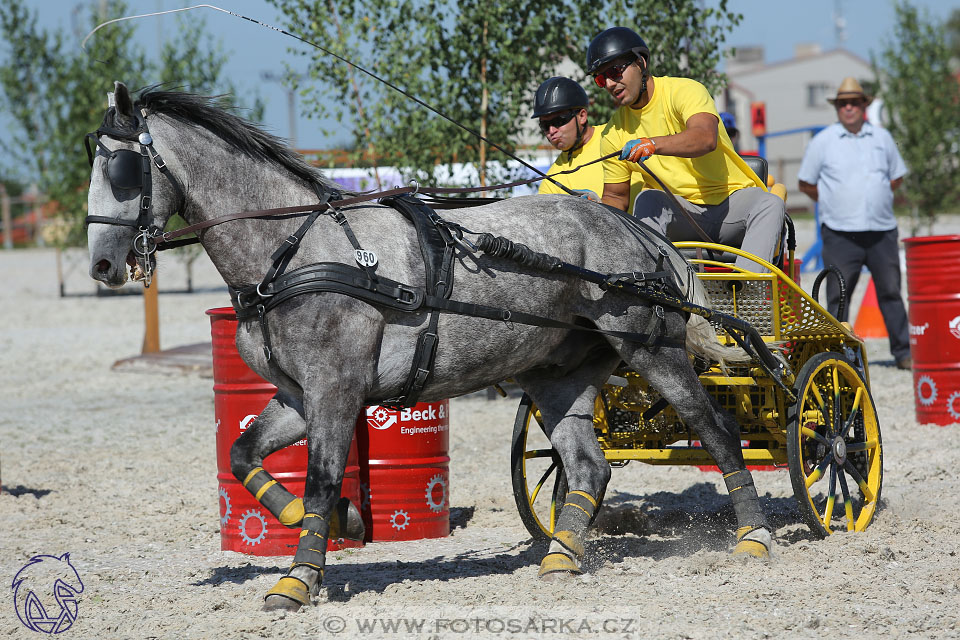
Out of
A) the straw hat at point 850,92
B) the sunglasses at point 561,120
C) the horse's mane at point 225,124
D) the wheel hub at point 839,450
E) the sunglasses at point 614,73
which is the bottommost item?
the wheel hub at point 839,450

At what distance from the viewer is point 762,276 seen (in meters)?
5.04

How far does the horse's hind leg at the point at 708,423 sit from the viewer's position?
4.92 meters

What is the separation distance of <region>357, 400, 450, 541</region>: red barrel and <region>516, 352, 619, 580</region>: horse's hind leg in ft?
2.20

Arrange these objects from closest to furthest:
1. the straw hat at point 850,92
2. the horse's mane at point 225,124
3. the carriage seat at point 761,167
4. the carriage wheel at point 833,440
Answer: the horse's mane at point 225,124
the carriage wheel at point 833,440
the carriage seat at point 761,167
the straw hat at point 850,92

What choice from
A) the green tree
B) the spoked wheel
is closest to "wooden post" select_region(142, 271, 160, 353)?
the spoked wheel

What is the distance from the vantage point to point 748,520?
504 cm

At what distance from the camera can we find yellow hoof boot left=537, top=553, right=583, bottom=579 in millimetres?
4680

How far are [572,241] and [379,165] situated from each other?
5.35m

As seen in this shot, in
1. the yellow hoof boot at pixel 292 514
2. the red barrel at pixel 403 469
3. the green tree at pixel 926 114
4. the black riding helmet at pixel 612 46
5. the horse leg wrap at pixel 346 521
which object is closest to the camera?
the yellow hoof boot at pixel 292 514

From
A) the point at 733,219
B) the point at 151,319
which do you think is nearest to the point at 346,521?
the point at 733,219

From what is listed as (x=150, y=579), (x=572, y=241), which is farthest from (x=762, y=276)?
(x=150, y=579)

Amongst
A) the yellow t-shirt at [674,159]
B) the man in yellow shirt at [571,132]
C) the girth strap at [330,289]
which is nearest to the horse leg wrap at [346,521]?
the girth strap at [330,289]

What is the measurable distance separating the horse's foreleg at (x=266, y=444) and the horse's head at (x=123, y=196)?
789 mm

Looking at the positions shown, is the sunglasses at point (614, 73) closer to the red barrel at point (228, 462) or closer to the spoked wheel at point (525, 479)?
the spoked wheel at point (525, 479)
